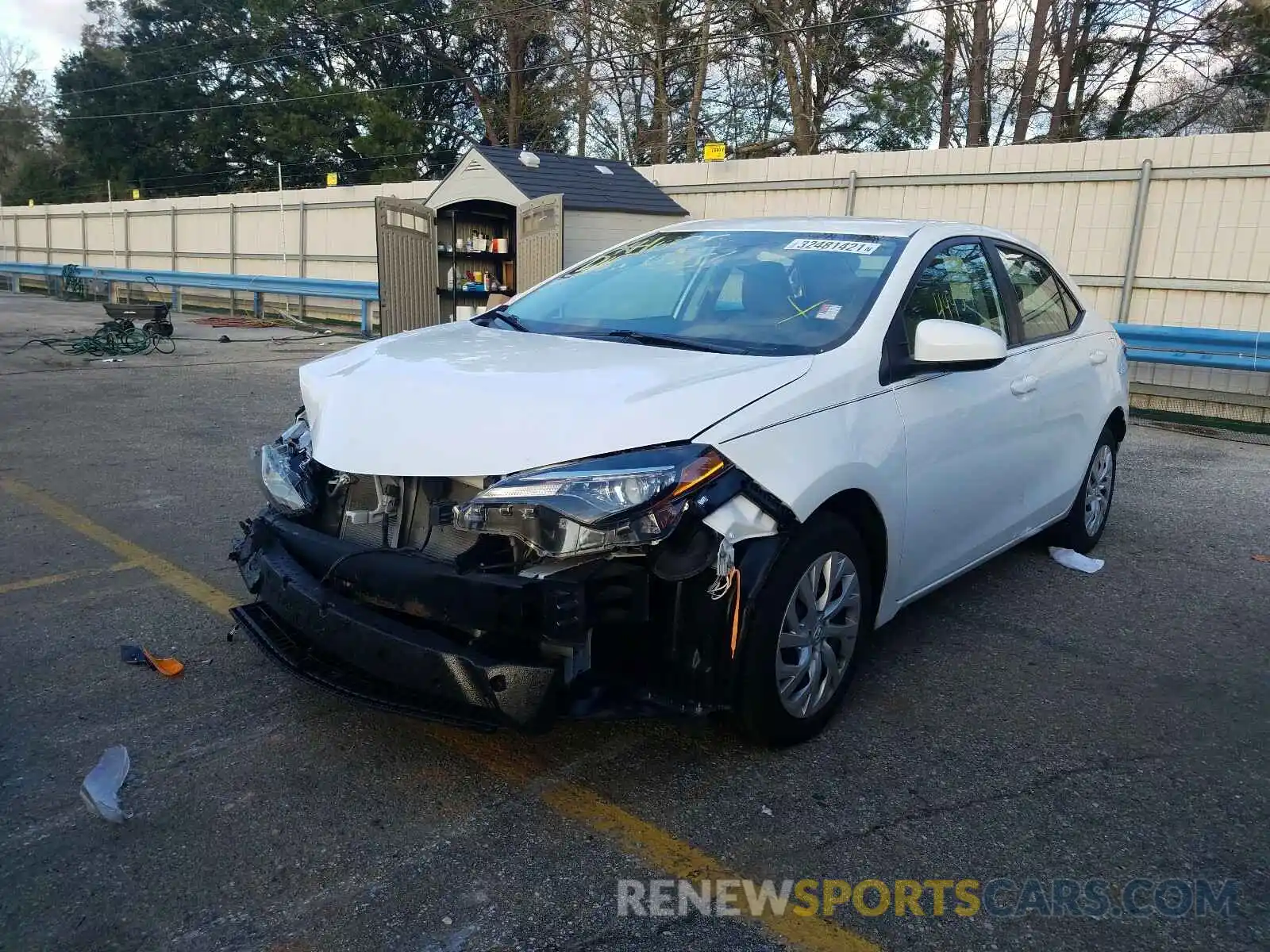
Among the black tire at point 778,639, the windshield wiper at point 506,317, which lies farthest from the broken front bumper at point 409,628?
the windshield wiper at point 506,317

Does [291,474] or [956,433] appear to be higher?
[956,433]

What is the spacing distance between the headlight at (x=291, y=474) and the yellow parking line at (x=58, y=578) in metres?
1.67

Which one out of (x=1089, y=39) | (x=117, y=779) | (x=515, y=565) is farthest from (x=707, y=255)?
(x=1089, y=39)

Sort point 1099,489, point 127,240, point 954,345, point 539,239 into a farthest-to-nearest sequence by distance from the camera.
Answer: point 127,240
point 539,239
point 1099,489
point 954,345

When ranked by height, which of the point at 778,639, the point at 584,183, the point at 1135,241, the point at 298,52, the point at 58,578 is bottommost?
the point at 58,578

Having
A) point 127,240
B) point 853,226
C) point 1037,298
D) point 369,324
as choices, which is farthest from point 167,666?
point 127,240

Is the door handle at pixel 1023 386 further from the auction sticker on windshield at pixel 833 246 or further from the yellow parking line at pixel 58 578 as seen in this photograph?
the yellow parking line at pixel 58 578

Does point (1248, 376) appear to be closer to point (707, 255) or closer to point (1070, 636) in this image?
point (1070, 636)

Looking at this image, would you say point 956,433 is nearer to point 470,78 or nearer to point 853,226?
point 853,226

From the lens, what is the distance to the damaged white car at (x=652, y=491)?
2.72 meters

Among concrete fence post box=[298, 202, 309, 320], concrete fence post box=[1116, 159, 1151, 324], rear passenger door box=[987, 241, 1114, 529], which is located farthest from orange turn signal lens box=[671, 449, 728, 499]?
concrete fence post box=[298, 202, 309, 320]

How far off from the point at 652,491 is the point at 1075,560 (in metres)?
3.50

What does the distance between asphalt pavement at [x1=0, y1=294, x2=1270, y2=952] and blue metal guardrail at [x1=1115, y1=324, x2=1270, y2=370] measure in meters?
6.22

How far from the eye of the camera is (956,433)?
3.77 meters
